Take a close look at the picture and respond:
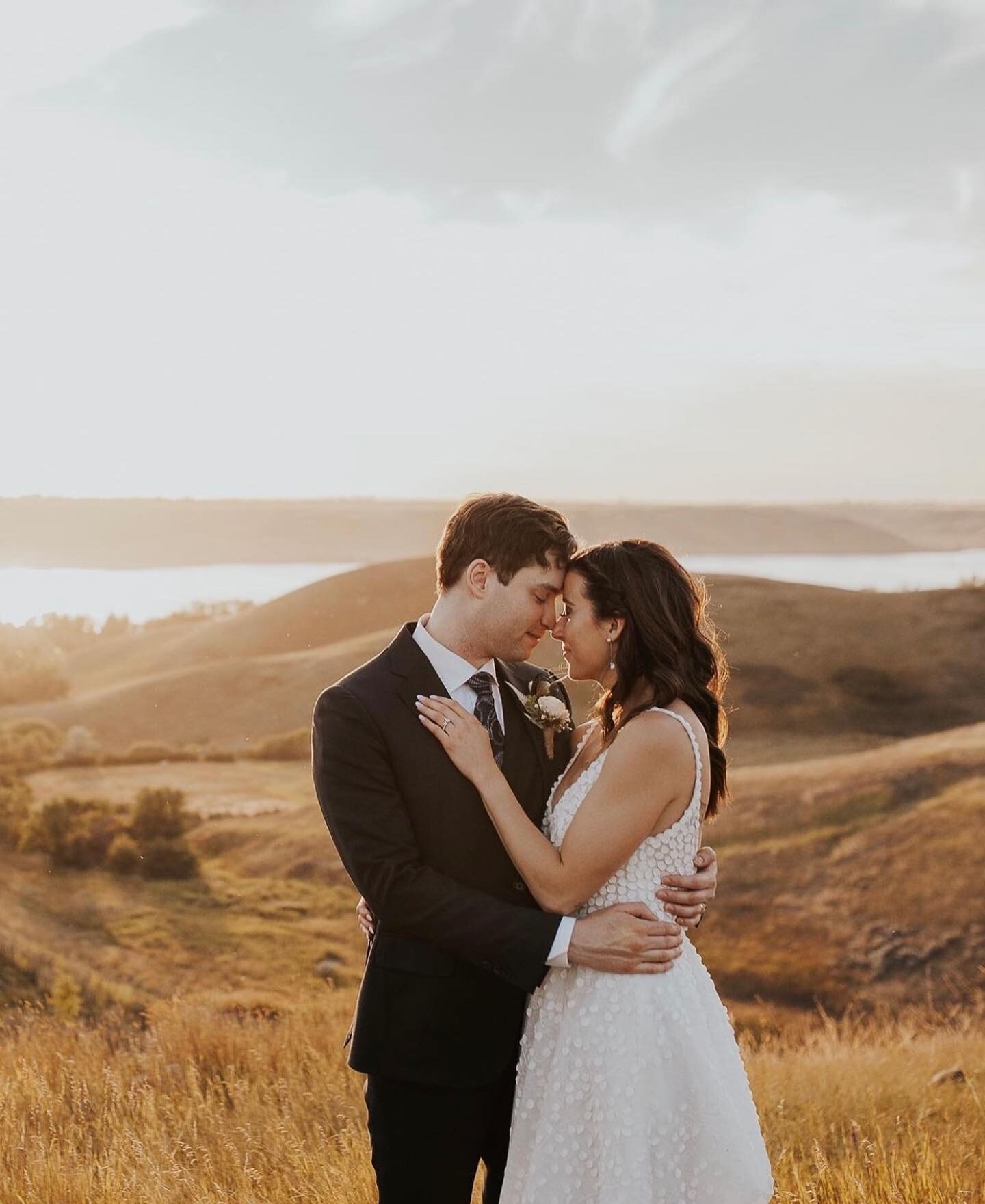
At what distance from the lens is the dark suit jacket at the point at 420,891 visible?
3551 millimetres

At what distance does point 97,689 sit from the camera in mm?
38469

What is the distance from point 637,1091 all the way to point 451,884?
0.83m

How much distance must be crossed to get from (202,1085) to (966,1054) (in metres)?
5.40

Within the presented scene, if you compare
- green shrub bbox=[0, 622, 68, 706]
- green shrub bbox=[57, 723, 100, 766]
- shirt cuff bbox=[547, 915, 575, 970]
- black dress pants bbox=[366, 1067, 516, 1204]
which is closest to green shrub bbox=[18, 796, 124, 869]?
green shrub bbox=[57, 723, 100, 766]

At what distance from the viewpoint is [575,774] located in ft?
13.0

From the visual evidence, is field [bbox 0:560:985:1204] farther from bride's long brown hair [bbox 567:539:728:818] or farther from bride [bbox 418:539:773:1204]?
bride's long brown hair [bbox 567:539:728:818]

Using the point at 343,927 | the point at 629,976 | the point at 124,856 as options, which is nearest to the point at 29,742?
the point at 124,856

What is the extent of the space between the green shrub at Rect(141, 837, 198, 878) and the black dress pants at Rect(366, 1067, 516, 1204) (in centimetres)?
2024

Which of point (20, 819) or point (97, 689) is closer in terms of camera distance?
point (20, 819)

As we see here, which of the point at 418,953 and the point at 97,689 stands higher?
the point at 418,953

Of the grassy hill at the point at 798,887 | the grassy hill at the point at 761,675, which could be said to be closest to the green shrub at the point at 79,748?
the grassy hill at the point at 761,675

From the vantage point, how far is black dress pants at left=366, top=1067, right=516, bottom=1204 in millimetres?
3701

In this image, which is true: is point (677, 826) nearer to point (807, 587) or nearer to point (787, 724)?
point (787, 724)

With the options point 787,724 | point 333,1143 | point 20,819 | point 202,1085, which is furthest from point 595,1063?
point 787,724
